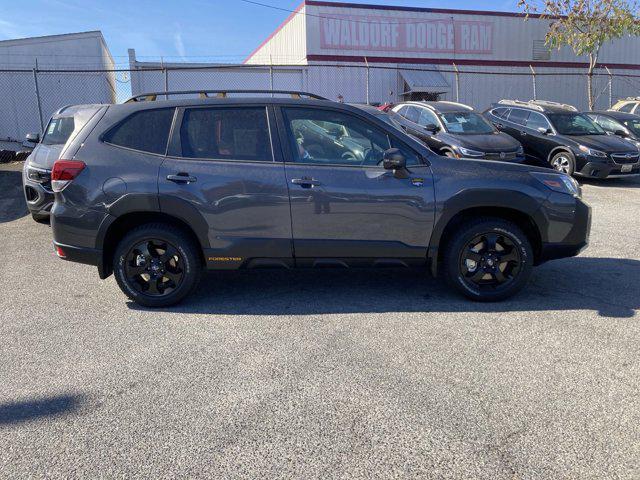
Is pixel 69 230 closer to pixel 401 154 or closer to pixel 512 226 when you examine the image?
pixel 401 154

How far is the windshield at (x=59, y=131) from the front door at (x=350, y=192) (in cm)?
481

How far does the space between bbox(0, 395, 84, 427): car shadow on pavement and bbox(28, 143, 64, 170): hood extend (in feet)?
15.7

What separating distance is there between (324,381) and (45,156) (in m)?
6.06

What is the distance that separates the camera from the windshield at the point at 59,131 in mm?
7961

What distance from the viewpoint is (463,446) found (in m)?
2.71

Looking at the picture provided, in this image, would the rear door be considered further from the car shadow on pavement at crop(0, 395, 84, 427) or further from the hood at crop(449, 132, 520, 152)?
the hood at crop(449, 132, 520, 152)

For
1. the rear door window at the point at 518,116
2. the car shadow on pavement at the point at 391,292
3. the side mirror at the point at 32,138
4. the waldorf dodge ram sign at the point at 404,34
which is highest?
the waldorf dodge ram sign at the point at 404,34

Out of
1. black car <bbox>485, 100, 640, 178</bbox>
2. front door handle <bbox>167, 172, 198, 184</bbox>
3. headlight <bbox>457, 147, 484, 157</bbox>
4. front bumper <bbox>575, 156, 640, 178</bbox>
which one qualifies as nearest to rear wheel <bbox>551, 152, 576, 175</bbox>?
black car <bbox>485, 100, 640, 178</bbox>

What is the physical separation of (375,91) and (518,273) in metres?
21.2

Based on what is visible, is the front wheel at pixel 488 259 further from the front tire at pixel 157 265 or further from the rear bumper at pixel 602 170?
the rear bumper at pixel 602 170

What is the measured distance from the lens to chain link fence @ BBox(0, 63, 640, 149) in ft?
63.3

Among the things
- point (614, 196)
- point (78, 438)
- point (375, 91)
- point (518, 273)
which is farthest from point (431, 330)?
point (375, 91)

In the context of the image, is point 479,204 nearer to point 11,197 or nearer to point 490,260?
point 490,260

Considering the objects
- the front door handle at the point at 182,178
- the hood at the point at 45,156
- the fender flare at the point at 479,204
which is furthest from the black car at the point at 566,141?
the hood at the point at 45,156
